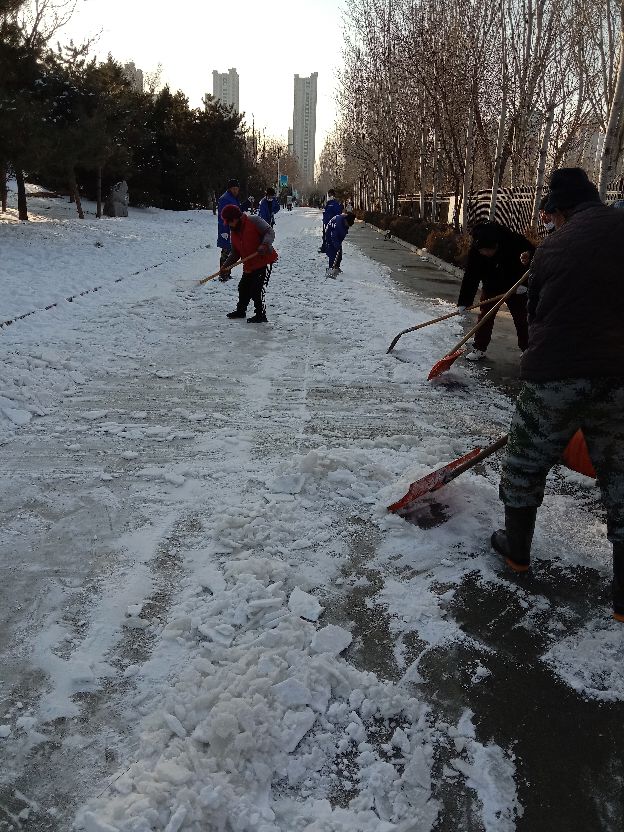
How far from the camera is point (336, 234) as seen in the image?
39.5ft

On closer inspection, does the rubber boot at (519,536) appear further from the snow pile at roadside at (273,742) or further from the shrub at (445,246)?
the shrub at (445,246)

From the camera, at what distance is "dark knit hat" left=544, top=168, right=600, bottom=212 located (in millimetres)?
2486

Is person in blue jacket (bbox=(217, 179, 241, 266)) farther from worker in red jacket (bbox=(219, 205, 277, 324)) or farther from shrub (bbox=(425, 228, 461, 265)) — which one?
shrub (bbox=(425, 228, 461, 265))

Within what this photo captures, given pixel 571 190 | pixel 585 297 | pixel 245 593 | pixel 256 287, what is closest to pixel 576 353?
pixel 585 297

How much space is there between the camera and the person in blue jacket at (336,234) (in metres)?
12.0

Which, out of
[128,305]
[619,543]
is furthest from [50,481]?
[128,305]

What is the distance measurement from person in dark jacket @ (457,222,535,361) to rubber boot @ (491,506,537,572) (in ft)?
11.8

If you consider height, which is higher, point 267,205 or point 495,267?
point 267,205

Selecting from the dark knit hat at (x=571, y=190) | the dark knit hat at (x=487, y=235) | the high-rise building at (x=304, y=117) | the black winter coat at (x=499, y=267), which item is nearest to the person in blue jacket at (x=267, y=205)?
the black winter coat at (x=499, y=267)

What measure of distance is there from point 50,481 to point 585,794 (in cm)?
292

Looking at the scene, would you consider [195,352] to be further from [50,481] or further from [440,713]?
[440,713]

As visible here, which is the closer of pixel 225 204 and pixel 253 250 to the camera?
pixel 253 250

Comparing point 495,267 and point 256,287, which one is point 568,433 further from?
point 256,287

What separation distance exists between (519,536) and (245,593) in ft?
4.02
